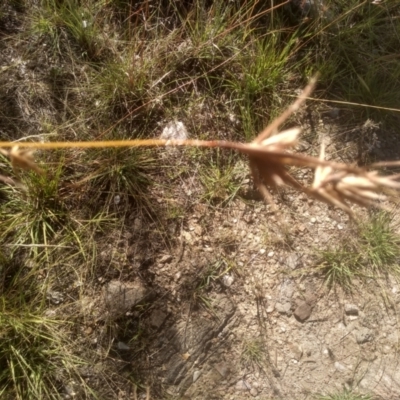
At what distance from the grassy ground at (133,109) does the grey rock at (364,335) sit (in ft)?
0.61

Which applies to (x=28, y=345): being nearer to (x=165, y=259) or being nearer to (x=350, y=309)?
(x=165, y=259)

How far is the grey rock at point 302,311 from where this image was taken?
165cm

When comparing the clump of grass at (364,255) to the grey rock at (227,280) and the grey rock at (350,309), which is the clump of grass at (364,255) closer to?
the grey rock at (350,309)

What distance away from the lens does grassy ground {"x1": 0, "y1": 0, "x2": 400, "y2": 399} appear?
155 centimetres

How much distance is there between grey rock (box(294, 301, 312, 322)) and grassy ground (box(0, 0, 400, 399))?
0.17 meters

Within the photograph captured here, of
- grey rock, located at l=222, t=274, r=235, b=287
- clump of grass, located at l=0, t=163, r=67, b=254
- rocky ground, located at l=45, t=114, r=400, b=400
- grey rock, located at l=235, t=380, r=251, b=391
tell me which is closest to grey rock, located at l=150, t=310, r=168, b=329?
rocky ground, located at l=45, t=114, r=400, b=400

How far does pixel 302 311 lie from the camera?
1.66 metres

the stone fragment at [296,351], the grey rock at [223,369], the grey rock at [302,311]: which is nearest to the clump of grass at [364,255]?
the grey rock at [302,311]

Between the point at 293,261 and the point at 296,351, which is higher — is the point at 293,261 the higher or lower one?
the higher one

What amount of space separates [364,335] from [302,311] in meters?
0.25

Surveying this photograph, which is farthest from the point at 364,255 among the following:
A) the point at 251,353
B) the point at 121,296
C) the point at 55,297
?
the point at 55,297

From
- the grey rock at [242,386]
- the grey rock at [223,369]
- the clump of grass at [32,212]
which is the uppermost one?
the clump of grass at [32,212]

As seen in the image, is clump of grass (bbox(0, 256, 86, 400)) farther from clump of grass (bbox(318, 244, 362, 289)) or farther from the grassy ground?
clump of grass (bbox(318, 244, 362, 289))

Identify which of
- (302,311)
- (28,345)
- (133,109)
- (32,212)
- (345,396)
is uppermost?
(133,109)
